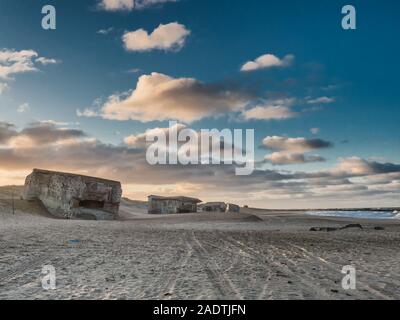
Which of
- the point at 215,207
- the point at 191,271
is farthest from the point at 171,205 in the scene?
the point at 191,271

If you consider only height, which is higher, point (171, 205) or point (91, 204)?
point (91, 204)

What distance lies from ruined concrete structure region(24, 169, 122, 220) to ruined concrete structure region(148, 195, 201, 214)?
2019cm

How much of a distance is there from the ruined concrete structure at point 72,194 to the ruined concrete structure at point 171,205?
20186 mm

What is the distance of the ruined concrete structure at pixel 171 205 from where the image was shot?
192 feet

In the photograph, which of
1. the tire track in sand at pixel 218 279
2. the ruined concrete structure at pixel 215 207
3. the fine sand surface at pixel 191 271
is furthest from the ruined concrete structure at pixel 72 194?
the ruined concrete structure at pixel 215 207

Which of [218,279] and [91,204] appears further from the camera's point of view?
[91,204]

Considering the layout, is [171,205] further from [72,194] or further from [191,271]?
[191,271]

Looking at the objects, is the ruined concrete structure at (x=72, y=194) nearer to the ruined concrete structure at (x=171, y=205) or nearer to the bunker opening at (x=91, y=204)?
the bunker opening at (x=91, y=204)

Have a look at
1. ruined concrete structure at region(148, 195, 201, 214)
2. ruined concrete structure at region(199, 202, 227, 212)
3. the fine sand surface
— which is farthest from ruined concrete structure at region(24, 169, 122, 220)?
ruined concrete structure at region(199, 202, 227, 212)

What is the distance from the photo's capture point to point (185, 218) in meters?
39.8

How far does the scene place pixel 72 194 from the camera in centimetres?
3584

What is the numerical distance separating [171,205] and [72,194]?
24.6m

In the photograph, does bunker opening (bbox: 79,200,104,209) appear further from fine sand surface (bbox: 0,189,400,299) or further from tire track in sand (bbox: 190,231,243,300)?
tire track in sand (bbox: 190,231,243,300)
